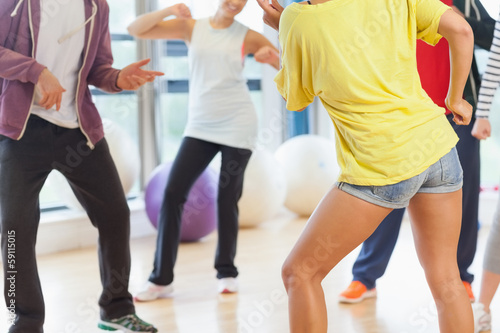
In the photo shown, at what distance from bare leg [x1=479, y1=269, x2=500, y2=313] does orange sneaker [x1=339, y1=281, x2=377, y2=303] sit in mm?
576

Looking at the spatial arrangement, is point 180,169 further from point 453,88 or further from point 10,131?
point 453,88

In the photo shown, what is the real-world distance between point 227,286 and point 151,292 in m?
0.35

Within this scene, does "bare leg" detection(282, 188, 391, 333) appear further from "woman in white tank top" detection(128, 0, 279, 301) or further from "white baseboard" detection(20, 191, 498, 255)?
"white baseboard" detection(20, 191, 498, 255)

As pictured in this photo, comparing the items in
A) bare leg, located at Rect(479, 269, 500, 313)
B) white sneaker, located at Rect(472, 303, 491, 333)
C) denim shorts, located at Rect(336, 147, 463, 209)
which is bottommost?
white sneaker, located at Rect(472, 303, 491, 333)

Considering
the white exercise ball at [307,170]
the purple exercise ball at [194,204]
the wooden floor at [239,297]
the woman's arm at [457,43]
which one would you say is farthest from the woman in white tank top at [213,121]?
the white exercise ball at [307,170]

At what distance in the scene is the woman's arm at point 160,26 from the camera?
3115mm

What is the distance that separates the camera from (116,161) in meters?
4.22

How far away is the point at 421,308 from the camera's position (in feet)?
9.55

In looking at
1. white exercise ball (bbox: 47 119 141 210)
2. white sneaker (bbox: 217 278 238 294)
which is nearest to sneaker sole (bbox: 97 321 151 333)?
white sneaker (bbox: 217 278 238 294)

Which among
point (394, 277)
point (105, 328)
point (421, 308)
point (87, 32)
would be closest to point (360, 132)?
point (87, 32)

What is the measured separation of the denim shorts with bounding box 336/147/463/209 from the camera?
1635 millimetres

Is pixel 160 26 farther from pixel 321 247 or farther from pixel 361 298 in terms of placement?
pixel 321 247

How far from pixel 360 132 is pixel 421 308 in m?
1.52

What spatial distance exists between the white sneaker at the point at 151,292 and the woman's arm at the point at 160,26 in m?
1.12
